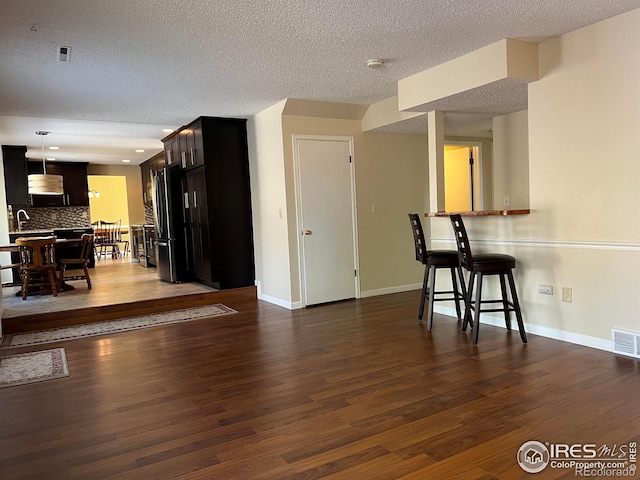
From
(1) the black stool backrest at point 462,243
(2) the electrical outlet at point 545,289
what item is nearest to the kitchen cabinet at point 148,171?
(1) the black stool backrest at point 462,243

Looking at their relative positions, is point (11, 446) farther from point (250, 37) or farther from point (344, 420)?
point (250, 37)

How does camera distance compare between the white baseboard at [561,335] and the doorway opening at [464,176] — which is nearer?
the white baseboard at [561,335]

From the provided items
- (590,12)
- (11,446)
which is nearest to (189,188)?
(11,446)

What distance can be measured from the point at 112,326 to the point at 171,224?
231 centimetres

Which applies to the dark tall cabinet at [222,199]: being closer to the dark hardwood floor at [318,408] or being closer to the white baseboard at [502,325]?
the white baseboard at [502,325]

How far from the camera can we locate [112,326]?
15.6ft

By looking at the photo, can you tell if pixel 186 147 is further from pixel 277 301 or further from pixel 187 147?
pixel 277 301

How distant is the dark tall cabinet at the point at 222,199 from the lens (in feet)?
19.3

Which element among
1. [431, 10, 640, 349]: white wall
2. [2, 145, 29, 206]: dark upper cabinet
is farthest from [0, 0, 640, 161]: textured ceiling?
[2, 145, 29, 206]: dark upper cabinet

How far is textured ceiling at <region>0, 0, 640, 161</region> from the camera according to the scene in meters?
2.80

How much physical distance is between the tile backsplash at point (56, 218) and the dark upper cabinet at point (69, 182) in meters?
0.22

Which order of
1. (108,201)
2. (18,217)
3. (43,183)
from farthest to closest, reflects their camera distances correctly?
(108,201), (18,217), (43,183)

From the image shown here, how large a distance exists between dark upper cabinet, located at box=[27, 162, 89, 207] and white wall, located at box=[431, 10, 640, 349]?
9.12 meters

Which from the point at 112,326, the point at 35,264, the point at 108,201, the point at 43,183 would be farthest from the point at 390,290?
the point at 108,201
